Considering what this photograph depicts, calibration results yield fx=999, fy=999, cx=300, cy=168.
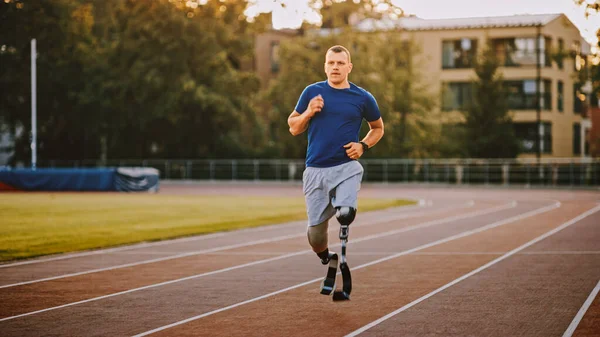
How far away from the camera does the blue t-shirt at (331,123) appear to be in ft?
29.6

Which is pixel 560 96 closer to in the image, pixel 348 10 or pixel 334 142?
pixel 348 10

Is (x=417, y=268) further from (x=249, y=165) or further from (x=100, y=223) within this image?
(x=249, y=165)

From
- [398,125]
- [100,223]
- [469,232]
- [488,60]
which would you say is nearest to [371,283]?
[469,232]

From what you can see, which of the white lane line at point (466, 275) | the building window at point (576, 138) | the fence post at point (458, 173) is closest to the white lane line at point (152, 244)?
the white lane line at point (466, 275)

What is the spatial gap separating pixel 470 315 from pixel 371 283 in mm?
2443

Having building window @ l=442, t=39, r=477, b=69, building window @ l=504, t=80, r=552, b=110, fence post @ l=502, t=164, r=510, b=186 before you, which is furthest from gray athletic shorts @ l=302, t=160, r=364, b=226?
building window @ l=442, t=39, r=477, b=69

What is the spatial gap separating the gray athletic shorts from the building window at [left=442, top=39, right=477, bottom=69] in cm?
5931

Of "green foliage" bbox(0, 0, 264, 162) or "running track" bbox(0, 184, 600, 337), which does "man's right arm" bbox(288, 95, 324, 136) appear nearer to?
"running track" bbox(0, 184, 600, 337)

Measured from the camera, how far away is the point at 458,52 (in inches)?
2662

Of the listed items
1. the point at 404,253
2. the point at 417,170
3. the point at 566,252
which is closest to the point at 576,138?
the point at 417,170

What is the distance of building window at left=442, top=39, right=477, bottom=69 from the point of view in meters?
67.2

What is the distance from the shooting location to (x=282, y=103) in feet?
208

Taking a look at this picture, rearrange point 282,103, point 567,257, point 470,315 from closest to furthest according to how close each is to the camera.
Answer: point 470,315, point 567,257, point 282,103

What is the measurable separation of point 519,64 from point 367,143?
59.1m
